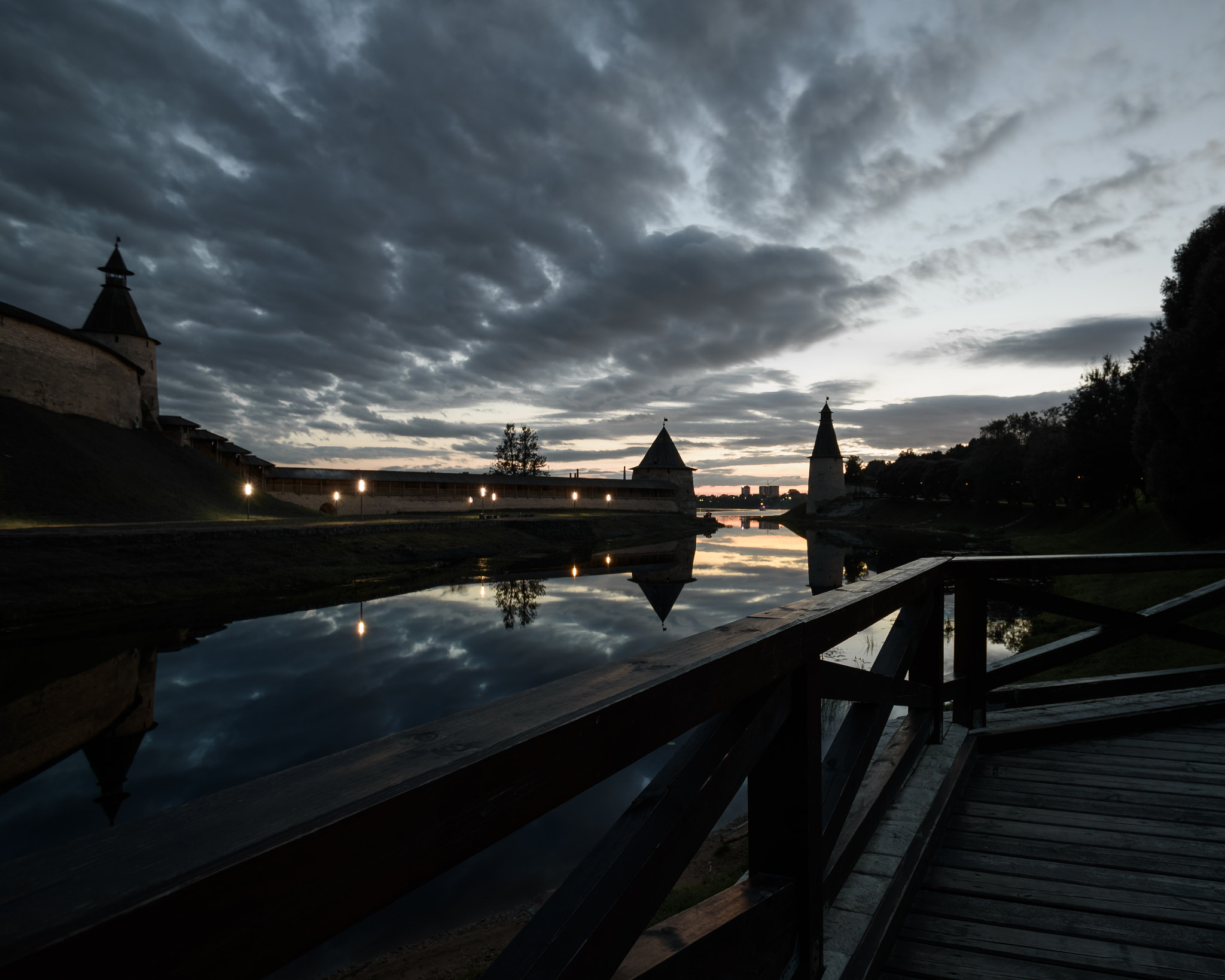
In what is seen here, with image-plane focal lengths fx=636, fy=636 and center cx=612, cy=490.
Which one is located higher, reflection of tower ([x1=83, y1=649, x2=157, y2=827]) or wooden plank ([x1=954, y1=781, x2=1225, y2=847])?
wooden plank ([x1=954, y1=781, x2=1225, y2=847])

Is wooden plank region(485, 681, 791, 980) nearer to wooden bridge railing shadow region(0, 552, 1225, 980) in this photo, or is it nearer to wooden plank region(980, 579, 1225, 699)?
wooden bridge railing shadow region(0, 552, 1225, 980)

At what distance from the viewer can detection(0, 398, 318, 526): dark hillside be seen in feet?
86.3

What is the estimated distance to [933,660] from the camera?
3357 mm

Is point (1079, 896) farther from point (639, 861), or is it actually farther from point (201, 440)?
point (201, 440)

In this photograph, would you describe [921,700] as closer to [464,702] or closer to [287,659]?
[464,702]

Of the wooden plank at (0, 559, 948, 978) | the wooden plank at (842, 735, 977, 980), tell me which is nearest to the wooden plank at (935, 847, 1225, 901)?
the wooden plank at (842, 735, 977, 980)

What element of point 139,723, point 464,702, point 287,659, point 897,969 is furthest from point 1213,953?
point 287,659

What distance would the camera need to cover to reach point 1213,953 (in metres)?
2.19

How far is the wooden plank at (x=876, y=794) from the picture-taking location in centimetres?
218

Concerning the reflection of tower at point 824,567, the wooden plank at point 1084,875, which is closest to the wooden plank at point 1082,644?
the wooden plank at point 1084,875

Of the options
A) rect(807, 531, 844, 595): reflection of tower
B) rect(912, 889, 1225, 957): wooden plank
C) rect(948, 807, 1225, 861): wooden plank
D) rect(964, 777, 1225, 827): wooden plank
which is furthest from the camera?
rect(807, 531, 844, 595): reflection of tower

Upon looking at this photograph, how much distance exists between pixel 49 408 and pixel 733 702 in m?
46.5

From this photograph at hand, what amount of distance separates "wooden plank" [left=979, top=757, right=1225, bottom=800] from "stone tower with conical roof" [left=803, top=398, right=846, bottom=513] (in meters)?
79.3

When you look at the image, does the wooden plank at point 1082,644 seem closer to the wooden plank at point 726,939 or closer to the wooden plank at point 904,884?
the wooden plank at point 904,884
